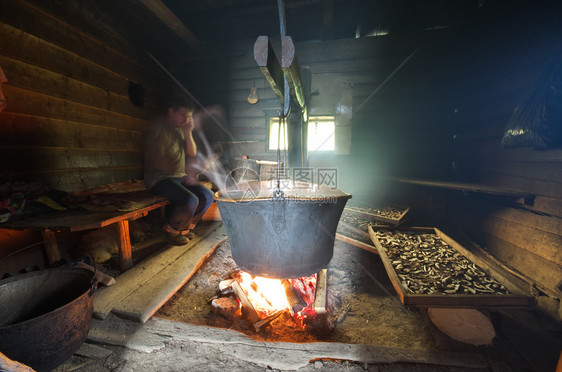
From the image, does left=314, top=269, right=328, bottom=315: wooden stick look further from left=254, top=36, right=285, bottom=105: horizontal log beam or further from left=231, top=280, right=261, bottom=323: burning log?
left=254, top=36, right=285, bottom=105: horizontal log beam

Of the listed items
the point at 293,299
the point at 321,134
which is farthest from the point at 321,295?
the point at 321,134

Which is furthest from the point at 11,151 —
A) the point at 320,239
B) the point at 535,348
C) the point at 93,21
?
the point at 535,348

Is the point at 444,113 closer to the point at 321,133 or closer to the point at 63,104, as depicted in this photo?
the point at 321,133

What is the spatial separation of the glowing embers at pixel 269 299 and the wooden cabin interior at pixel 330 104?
643 mm

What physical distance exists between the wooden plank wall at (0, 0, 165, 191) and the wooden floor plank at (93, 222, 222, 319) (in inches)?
72.1

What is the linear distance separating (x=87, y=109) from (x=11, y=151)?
135cm

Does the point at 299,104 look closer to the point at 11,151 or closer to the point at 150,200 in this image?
the point at 150,200

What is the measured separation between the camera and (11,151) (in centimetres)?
269

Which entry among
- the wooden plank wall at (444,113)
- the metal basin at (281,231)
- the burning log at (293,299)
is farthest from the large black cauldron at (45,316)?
the wooden plank wall at (444,113)

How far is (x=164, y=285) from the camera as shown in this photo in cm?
256

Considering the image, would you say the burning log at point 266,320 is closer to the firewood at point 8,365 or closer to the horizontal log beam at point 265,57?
the firewood at point 8,365

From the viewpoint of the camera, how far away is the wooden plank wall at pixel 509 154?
263cm

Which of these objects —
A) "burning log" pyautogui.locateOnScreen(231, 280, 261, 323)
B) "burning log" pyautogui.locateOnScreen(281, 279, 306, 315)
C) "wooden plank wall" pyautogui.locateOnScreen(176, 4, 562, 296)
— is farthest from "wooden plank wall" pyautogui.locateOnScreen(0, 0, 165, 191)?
"burning log" pyautogui.locateOnScreen(281, 279, 306, 315)

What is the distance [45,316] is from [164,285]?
112cm
